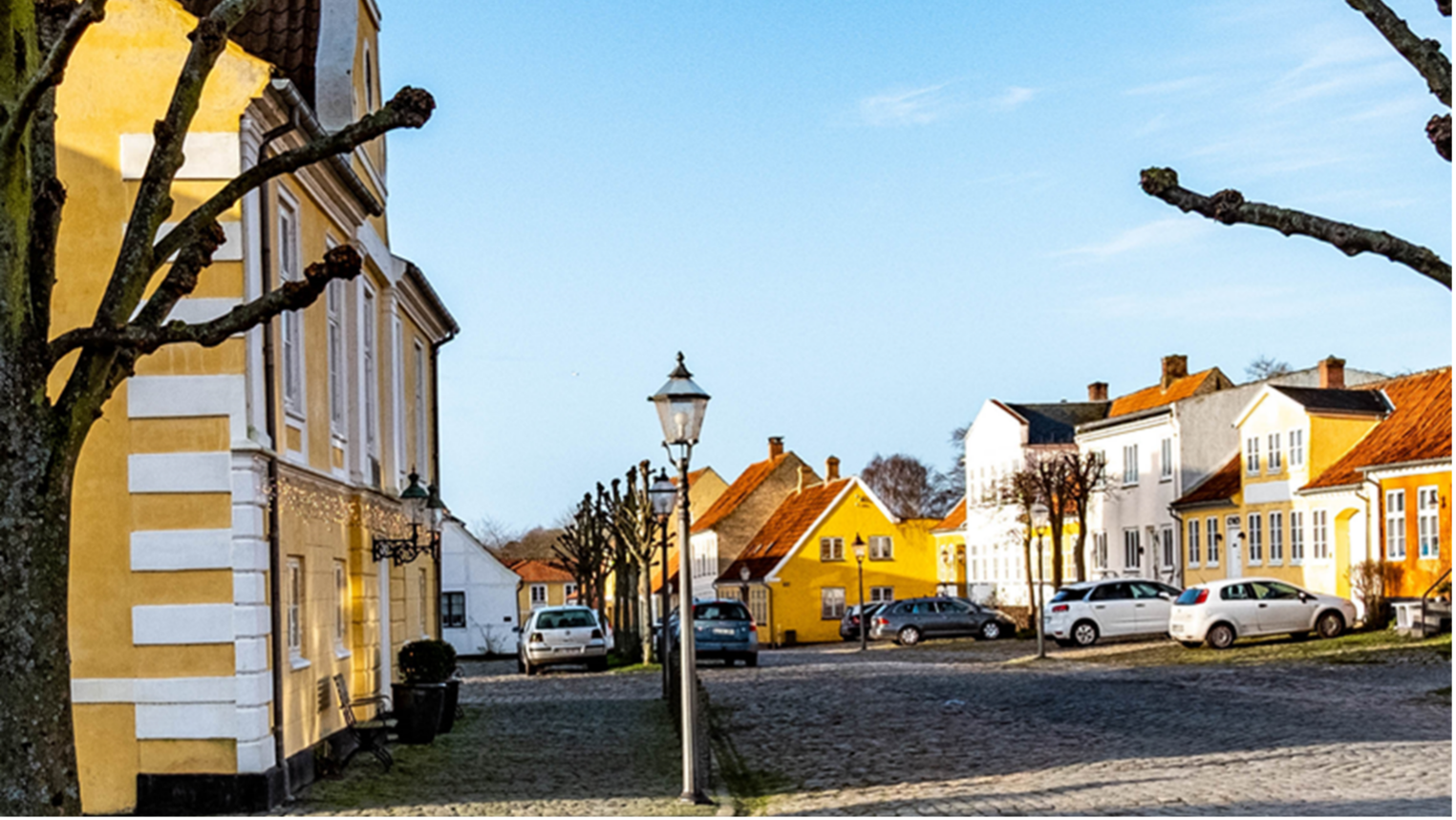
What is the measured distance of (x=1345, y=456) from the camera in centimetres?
4538

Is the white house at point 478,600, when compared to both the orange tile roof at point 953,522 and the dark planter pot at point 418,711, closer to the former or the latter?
the orange tile roof at point 953,522

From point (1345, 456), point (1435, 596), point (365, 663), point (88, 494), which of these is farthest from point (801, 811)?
point (1345, 456)

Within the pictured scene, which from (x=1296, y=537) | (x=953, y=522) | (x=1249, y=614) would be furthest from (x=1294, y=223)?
(x=953, y=522)

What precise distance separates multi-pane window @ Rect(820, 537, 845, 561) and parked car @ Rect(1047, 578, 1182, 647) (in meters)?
27.6

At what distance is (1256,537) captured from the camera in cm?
4853

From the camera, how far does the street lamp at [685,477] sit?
14617 mm

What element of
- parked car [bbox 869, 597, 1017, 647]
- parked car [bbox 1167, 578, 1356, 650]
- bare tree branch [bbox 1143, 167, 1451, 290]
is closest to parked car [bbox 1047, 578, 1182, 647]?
parked car [bbox 1167, 578, 1356, 650]

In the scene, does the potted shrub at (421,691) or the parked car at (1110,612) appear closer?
the potted shrub at (421,691)

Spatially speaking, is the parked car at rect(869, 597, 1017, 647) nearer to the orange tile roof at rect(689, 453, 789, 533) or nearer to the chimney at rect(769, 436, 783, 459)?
the orange tile roof at rect(689, 453, 789, 533)

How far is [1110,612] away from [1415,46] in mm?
34694

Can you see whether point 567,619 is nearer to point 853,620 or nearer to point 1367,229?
point 853,620

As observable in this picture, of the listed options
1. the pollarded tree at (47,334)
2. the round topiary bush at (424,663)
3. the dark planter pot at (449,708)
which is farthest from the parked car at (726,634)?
the pollarded tree at (47,334)

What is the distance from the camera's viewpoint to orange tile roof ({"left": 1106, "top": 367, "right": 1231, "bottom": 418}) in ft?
201

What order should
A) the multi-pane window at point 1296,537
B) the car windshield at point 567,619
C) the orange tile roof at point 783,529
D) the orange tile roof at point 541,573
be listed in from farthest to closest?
the orange tile roof at point 541,573 → the orange tile roof at point 783,529 → the multi-pane window at point 1296,537 → the car windshield at point 567,619
